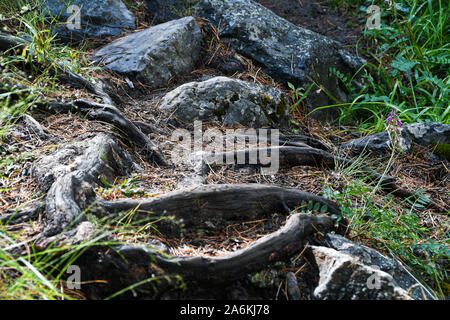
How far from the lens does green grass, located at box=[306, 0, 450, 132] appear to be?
4.20m

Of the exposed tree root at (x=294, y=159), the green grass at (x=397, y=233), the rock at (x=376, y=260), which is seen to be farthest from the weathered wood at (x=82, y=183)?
the green grass at (x=397, y=233)

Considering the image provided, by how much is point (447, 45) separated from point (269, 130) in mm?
3073

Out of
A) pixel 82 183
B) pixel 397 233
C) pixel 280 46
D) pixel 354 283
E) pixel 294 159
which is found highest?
pixel 280 46

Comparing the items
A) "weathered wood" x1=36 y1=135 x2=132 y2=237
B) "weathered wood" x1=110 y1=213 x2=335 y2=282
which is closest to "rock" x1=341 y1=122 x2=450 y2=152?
"weathered wood" x1=110 y1=213 x2=335 y2=282

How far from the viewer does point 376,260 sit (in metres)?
2.12

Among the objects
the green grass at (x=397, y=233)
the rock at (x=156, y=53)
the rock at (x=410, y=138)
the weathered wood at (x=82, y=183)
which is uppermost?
the rock at (x=156, y=53)

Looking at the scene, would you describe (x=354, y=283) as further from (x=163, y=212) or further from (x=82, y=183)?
(x=82, y=183)

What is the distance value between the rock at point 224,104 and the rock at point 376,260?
5.69ft

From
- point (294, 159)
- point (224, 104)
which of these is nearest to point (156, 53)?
point (224, 104)

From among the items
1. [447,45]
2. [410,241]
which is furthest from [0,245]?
[447,45]

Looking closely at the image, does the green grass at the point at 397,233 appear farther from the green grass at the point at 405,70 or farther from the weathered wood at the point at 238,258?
the green grass at the point at 405,70

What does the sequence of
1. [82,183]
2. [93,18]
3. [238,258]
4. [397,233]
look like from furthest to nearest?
[93,18] → [397,233] → [82,183] → [238,258]

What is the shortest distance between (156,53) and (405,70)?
3103mm

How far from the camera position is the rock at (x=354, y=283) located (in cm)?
177
